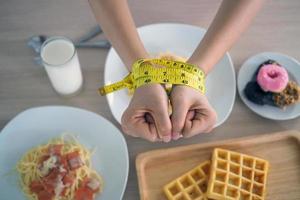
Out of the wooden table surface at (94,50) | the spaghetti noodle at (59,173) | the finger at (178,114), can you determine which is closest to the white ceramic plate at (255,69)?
the wooden table surface at (94,50)

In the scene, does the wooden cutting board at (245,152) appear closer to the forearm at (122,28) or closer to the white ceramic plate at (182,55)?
the white ceramic plate at (182,55)

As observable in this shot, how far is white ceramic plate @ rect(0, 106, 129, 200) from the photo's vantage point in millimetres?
903

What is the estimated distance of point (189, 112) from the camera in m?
0.81

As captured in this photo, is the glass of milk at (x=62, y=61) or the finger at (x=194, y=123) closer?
the finger at (x=194, y=123)

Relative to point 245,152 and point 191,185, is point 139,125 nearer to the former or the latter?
point 191,185

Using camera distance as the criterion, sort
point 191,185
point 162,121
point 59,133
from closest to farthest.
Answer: point 162,121, point 191,185, point 59,133

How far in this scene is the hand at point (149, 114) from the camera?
76 cm

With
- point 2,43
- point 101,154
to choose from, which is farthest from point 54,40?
point 101,154

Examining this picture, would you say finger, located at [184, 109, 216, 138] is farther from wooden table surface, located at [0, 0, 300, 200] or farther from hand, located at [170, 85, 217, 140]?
wooden table surface, located at [0, 0, 300, 200]

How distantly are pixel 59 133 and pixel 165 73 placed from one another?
36cm

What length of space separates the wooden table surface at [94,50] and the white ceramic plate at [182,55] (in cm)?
5

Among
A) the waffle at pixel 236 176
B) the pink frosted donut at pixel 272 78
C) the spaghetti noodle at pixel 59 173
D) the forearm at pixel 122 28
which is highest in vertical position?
the forearm at pixel 122 28

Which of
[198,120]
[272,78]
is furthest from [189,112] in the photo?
[272,78]

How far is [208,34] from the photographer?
2.93 feet
